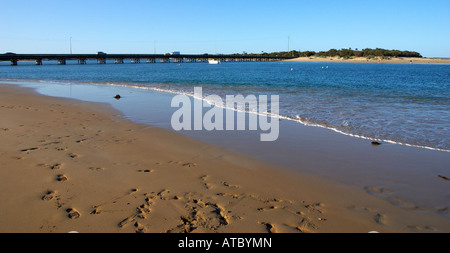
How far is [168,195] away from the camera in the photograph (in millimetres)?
4934

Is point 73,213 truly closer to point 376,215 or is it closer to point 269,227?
point 269,227

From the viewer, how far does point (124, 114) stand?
41.5 ft

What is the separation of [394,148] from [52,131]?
9.36m

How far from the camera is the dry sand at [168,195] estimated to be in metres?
4.09

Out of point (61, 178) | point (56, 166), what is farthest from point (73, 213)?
point (56, 166)

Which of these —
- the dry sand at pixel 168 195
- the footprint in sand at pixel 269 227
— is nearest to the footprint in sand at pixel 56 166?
the dry sand at pixel 168 195

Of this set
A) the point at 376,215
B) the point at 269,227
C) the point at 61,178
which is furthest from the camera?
the point at 61,178

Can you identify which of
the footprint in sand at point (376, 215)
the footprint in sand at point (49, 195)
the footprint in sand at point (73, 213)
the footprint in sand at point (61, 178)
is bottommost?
the footprint in sand at point (376, 215)

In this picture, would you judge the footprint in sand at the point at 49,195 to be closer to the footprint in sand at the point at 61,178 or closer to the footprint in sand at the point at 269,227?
the footprint in sand at the point at 61,178

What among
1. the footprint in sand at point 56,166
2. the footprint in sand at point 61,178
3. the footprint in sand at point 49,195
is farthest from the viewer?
the footprint in sand at point 56,166

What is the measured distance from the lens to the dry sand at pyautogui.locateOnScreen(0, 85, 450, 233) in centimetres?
409

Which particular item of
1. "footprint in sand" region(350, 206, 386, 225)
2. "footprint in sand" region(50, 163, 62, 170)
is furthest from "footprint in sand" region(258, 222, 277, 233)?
"footprint in sand" region(50, 163, 62, 170)
